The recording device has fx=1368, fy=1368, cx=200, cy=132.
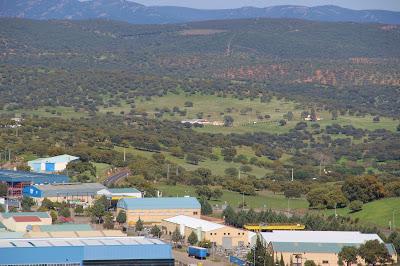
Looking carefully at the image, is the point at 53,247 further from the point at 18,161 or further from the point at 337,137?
the point at 337,137

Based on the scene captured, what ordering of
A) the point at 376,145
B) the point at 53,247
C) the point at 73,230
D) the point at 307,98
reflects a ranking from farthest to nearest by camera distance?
the point at 307,98, the point at 376,145, the point at 73,230, the point at 53,247

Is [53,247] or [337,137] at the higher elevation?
[53,247]

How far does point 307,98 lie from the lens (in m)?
190

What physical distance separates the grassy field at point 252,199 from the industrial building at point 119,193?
3.62m

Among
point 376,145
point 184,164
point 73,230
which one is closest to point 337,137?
point 376,145

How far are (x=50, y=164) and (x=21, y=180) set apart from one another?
A: 10143 mm

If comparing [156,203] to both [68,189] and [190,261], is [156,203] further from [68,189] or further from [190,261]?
[190,261]

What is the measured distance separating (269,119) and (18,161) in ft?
214

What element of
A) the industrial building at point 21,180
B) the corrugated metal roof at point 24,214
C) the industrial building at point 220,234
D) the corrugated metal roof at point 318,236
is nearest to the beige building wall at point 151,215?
the industrial building at point 220,234

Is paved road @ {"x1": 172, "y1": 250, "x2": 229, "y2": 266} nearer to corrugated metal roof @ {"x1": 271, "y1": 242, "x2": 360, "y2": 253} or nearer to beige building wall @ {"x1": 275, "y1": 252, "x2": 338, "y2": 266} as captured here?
corrugated metal roof @ {"x1": 271, "y1": 242, "x2": 360, "y2": 253}

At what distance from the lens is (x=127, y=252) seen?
61.4m

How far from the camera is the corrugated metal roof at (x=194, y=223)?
257 ft

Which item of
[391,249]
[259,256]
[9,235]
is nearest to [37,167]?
[9,235]

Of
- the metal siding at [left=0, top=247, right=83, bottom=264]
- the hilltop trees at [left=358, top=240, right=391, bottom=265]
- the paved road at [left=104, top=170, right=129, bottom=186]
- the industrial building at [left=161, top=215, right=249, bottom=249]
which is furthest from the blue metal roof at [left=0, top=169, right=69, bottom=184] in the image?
the metal siding at [left=0, top=247, right=83, bottom=264]
